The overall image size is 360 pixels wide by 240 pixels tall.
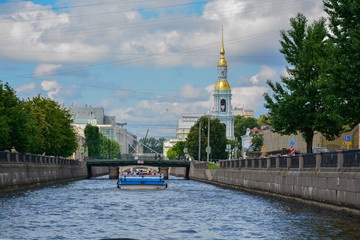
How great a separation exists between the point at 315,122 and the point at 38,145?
151 ft

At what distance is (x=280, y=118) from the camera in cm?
5966

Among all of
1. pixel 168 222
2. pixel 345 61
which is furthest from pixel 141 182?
pixel 168 222

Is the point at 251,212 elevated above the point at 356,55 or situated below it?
below

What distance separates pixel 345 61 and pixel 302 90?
20049 millimetres

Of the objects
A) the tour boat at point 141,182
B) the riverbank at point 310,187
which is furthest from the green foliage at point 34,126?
the riverbank at point 310,187

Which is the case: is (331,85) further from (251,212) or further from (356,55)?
(251,212)

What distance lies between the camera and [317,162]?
1561 inches

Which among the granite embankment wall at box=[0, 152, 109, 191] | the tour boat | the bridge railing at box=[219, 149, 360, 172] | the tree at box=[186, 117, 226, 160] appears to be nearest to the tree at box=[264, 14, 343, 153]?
the bridge railing at box=[219, 149, 360, 172]

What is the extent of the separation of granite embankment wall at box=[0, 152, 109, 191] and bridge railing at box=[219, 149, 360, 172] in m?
21.3

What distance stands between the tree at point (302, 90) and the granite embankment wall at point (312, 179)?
14.8 ft

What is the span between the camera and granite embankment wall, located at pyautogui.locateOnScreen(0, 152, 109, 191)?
54938mm

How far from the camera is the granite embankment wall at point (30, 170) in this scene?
54938 mm

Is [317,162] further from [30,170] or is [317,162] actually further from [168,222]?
[30,170]

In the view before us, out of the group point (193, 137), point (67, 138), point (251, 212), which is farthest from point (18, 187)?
point (193, 137)
